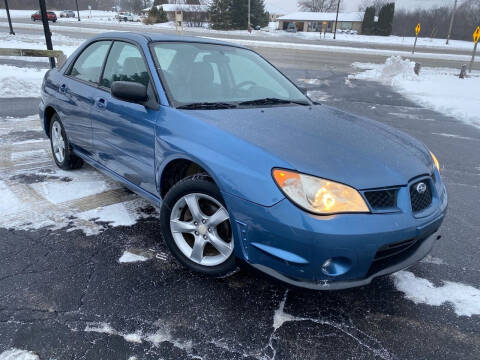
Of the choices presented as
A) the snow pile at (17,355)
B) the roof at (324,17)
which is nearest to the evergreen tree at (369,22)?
the roof at (324,17)

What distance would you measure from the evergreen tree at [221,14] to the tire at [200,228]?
53.4m

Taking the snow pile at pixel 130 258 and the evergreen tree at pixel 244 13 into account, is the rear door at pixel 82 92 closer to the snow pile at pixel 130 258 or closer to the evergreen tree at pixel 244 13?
the snow pile at pixel 130 258

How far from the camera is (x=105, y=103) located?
130 inches

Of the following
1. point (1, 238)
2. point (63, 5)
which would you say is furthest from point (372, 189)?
point (63, 5)

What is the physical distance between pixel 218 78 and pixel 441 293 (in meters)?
2.43

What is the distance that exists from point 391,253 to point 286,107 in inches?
59.1

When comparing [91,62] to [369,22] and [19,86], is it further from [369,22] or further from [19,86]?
[369,22]

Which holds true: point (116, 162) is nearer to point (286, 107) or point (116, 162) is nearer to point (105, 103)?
point (105, 103)

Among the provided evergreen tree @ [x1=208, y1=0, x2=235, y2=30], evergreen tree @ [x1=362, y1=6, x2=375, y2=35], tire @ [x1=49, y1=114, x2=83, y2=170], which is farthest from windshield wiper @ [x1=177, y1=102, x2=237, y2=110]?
evergreen tree @ [x1=362, y1=6, x2=375, y2=35]

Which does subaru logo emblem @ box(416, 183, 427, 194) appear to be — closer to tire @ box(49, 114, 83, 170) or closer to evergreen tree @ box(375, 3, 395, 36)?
tire @ box(49, 114, 83, 170)

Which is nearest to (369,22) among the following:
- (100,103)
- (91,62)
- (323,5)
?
(323,5)

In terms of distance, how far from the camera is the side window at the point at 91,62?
3.69m

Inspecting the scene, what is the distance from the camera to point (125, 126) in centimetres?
308

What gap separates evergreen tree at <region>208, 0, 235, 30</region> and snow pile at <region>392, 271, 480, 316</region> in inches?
2112
